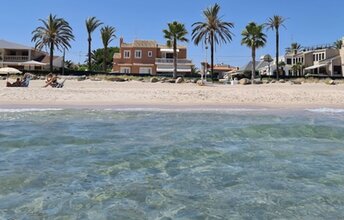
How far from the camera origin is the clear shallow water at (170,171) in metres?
5.81

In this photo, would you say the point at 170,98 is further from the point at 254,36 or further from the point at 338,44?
the point at 338,44

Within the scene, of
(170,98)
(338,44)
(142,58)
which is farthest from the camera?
(338,44)

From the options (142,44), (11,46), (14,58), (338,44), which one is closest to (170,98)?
(142,44)

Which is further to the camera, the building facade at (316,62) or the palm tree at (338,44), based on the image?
the palm tree at (338,44)

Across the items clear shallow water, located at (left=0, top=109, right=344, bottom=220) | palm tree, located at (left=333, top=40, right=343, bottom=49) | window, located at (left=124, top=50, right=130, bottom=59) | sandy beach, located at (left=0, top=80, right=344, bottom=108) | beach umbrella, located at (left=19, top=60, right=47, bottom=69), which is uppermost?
palm tree, located at (left=333, top=40, right=343, bottom=49)

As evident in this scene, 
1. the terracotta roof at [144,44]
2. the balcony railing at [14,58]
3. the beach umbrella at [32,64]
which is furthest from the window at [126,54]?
the balcony railing at [14,58]

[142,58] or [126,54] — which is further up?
[126,54]

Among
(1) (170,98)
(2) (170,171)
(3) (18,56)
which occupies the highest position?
(3) (18,56)

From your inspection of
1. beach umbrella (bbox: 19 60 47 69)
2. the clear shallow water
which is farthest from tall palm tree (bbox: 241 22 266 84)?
the clear shallow water

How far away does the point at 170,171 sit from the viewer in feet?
26.5

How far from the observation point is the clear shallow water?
581cm

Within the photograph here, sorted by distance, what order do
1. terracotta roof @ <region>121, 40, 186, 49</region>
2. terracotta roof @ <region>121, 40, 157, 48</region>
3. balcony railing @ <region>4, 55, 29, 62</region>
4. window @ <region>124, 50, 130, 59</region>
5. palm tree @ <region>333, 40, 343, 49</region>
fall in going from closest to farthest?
balcony railing @ <region>4, 55, 29, 62</region> → window @ <region>124, 50, 130, 59</region> → terracotta roof @ <region>121, 40, 186, 49</region> → terracotta roof @ <region>121, 40, 157, 48</region> → palm tree @ <region>333, 40, 343, 49</region>

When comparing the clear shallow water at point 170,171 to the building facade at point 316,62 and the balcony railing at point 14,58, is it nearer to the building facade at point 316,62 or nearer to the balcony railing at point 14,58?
the balcony railing at point 14,58

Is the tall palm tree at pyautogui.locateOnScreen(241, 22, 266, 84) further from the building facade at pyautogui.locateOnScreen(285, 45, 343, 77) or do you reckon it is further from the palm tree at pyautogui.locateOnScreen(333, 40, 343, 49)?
the palm tree at pyautogui.locateOnScreen(333, 40, 343, 49)
